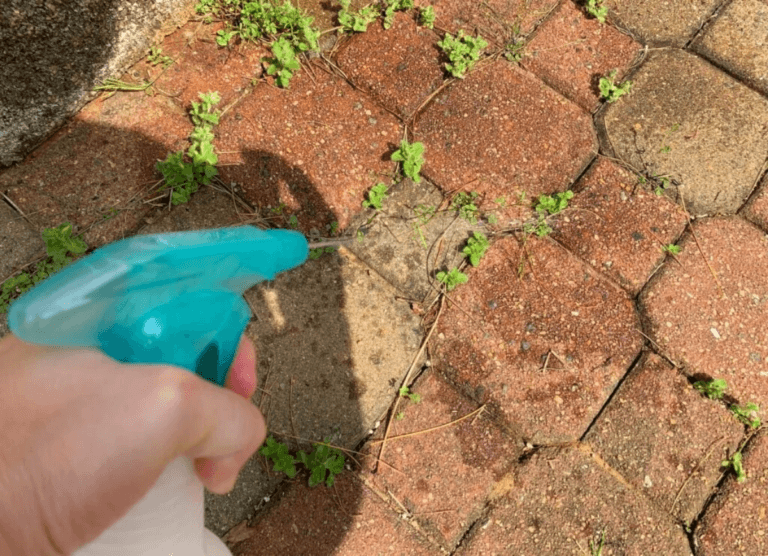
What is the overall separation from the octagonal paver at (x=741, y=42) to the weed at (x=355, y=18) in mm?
1291

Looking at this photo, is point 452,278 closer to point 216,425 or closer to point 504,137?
point 504,137

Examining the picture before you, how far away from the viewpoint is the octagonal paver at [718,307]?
2010 millimetres

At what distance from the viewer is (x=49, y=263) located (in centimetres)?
201

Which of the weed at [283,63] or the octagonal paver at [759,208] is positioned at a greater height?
the octagonal paver at [759,208]

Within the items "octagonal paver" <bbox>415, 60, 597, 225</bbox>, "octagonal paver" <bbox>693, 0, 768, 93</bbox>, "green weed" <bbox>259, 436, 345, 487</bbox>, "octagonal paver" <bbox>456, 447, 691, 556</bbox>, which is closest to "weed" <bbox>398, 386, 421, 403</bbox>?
"green weed" <bbox>259, 436, 345, 487</bbox>

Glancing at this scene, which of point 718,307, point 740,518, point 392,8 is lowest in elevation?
point 740,518

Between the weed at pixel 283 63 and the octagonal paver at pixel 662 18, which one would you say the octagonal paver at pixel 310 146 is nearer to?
the weed at pixel 283 63

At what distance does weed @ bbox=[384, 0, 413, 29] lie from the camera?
239 centimetres

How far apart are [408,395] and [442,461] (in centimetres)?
23

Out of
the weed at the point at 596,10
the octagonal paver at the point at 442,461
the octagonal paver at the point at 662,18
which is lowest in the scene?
the octagonal paver at the point at 442,461

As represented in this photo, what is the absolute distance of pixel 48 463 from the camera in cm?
92

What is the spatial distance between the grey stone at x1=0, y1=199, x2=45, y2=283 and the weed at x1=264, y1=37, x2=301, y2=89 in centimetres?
100

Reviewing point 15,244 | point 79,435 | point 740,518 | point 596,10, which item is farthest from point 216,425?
point 596,10

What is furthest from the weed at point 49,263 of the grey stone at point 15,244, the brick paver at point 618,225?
the brick paver at point 618,225
